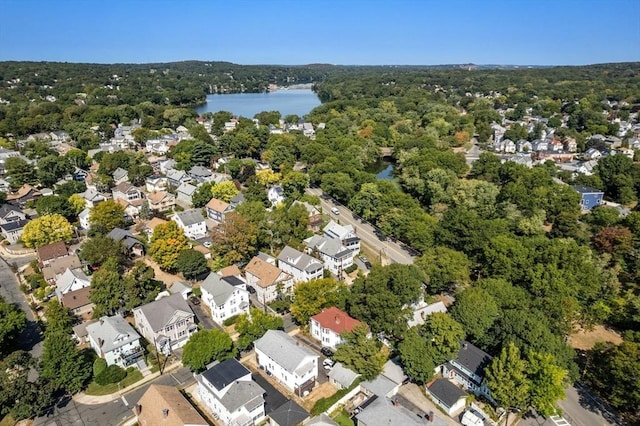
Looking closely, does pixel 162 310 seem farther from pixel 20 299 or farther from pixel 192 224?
pixel 192 224

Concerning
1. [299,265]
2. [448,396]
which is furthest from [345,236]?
[448,396]

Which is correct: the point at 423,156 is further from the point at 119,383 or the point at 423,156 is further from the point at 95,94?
the point at 95,94

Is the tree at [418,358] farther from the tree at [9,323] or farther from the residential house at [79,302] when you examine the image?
the tree at [9,323]

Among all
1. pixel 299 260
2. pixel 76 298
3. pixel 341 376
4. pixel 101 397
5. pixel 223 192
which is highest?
pixel 223 192

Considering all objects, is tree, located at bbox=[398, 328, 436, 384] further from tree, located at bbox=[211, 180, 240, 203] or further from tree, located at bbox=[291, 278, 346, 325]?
tree, located at bbox=[211, 180, 240, 203]

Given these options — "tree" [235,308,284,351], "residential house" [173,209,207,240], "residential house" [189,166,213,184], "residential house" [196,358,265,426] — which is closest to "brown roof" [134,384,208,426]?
"residential house" [196,358,265,426]

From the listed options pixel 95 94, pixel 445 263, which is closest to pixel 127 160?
pixel 445 263

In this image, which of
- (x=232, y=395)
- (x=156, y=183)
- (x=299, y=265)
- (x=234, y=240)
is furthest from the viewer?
(x=156, y=183)
